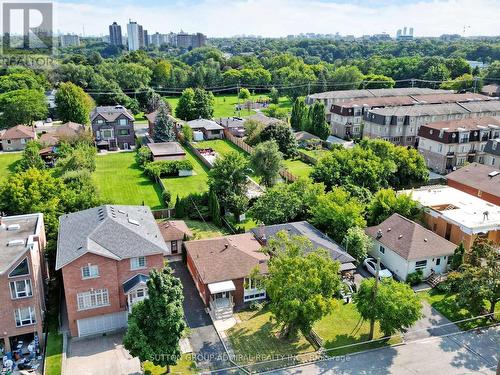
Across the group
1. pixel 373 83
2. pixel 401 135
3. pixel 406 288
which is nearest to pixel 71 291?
pixel 406 288

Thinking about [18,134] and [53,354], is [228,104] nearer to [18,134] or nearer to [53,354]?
[18,134]

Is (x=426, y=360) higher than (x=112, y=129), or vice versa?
(x=112, y=129)

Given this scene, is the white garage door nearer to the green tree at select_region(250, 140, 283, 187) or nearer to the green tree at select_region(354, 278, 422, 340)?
the green tree at select_region(354, 278, 422, 340)

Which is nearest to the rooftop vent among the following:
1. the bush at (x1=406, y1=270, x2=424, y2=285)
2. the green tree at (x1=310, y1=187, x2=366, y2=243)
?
the green tree at (x1=310, y1=187, x2=366, y2=243)

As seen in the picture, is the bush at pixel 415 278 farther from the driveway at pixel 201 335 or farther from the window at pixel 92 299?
the window at pixel 92 299

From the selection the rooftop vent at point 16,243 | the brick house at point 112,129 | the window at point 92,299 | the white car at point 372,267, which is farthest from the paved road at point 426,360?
the brick house at point 112,129

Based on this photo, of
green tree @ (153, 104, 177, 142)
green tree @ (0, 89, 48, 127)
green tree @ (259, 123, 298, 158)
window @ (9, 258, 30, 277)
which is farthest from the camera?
green tree @ (0, 89, 48, 127)

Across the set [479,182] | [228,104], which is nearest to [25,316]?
[479,182]
